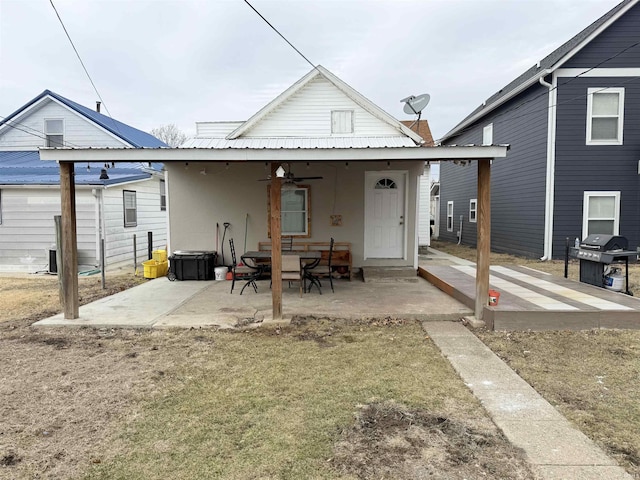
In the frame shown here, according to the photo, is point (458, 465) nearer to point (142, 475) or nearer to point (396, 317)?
point (142, 475)

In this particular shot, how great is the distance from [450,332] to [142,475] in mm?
3867

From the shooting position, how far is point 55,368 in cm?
399

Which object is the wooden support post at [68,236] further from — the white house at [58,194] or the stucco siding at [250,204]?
the white house at [58,194]

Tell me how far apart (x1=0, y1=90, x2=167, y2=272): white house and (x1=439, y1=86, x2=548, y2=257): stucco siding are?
38.1 feet

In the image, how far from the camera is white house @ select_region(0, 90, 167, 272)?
11.0m

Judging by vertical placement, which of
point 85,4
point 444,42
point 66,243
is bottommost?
point 66,243

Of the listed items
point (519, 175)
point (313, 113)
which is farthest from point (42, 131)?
point (519, 175)

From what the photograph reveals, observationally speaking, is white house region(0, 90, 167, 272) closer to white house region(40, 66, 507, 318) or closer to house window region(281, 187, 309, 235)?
white house region(40, 66, 507, 318)

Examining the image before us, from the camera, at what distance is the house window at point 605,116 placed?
11.1 meters

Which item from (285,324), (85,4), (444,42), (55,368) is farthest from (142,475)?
(444,42)

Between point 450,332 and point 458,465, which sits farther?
point 450,332

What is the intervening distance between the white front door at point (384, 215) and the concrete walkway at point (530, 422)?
4.93 m

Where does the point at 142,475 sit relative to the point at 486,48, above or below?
below

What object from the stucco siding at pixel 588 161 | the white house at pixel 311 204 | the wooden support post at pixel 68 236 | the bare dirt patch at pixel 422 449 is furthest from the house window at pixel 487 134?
the bare dirt patch at pixel 422 449
